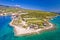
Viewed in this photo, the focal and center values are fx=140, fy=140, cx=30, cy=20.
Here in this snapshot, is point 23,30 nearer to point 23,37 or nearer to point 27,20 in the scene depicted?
point 23,37

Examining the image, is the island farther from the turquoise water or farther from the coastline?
the turquoise water

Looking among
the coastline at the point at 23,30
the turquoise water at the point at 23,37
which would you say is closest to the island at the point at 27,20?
the coastline at the point at 23,30

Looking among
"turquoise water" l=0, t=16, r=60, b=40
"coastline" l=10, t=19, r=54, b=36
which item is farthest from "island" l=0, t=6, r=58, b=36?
"turquoise water" l=0, t=16, r=60, b=40

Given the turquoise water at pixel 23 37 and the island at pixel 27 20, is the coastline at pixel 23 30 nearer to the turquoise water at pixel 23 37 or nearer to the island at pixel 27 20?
the island at pixel 27 20

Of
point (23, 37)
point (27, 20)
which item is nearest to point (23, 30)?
point (23, 37)

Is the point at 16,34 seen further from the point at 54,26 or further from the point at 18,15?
the point at 54,26

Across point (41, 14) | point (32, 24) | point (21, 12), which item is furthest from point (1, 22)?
point (41, 14)
